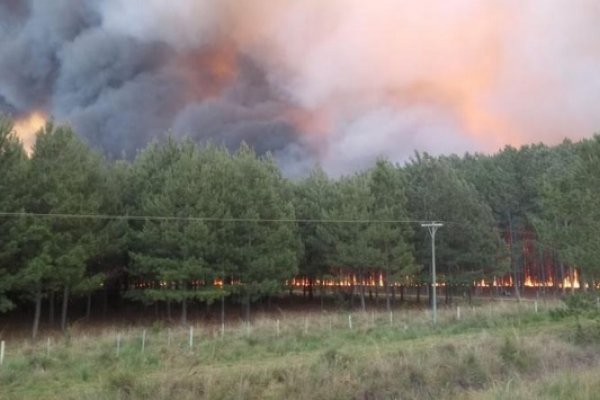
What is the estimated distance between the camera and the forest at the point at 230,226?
111 feet

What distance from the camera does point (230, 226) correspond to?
43.8m

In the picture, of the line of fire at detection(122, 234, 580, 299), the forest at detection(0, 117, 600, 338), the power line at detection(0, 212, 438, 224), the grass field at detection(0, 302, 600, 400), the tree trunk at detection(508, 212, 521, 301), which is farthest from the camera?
the tree trunk at detection(508, 212, 521, 301)

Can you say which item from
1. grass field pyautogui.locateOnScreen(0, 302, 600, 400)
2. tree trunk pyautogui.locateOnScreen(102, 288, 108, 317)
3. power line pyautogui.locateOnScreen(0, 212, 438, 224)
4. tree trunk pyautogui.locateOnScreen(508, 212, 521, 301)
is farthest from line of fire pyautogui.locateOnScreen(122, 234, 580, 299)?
grass field pyautogui.locateOnScreen(0, 302, 600, 400)

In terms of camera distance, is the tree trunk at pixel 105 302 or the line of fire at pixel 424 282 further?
the tree trunk at pixel 105 302

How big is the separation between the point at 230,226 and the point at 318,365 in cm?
2658

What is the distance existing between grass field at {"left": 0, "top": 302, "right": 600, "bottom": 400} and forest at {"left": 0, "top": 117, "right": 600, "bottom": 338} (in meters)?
5.91

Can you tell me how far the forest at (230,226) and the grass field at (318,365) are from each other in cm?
591

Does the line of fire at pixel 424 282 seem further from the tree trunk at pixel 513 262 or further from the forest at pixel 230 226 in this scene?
the tree trunk at pixel 513 262

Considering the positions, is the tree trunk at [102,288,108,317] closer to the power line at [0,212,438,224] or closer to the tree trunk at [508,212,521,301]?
the power line at [0,212,438,224]

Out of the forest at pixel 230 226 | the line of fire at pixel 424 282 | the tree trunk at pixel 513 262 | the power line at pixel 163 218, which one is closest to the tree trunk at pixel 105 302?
the forest at pixel 230 226

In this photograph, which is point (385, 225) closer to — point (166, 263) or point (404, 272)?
point (404, 272)

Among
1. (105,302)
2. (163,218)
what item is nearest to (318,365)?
(163,218)

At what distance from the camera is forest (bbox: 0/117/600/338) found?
3375cm

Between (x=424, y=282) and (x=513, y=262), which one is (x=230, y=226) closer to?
(x=424, y=282)
